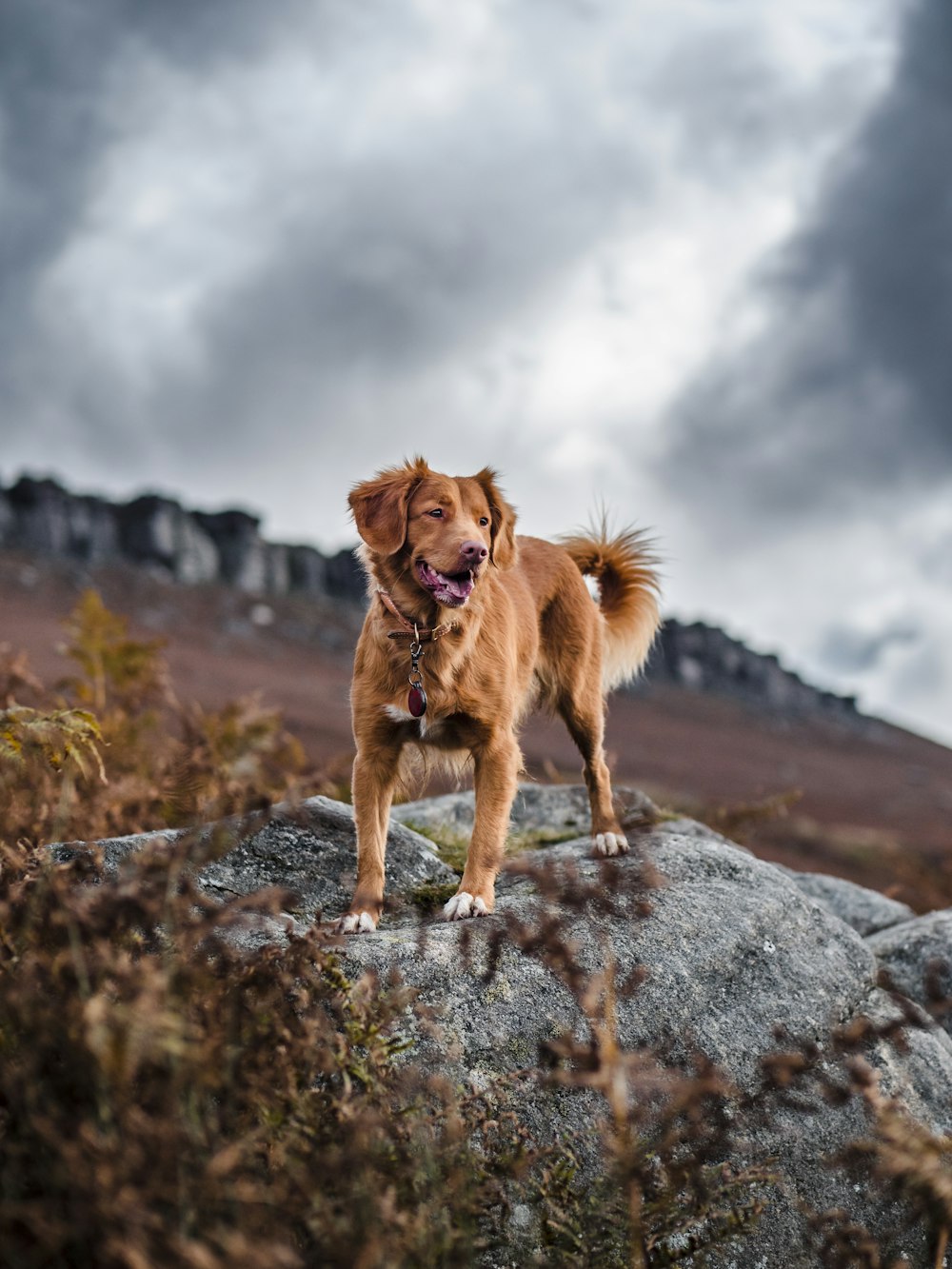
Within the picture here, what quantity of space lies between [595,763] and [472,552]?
190 centimetres

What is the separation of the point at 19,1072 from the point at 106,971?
23 centimetres

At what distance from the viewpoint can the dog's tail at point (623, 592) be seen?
6.70m

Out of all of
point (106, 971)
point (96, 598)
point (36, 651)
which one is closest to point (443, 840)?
point (106, 971)

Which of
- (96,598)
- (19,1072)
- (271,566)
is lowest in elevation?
(19,1072)

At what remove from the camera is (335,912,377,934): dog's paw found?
3.78m

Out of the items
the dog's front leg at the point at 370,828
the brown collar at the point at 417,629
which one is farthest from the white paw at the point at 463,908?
the brown collar at the point at 417,629

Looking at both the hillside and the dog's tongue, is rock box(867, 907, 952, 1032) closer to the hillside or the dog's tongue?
the dog's tongue

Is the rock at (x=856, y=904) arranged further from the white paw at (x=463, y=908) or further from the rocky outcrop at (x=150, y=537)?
the rocky outcrop at (x=150, y=537)

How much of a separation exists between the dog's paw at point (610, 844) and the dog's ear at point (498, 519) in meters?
1.58

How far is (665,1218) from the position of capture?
2.25 metres

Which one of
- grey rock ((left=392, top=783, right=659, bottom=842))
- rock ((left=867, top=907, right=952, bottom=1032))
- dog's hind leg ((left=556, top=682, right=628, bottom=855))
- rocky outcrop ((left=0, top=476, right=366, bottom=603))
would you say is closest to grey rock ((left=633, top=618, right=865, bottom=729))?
rocky outcrop ((left=0, top=476, right=366, bottom=603))

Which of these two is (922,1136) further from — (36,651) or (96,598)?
(36,651)

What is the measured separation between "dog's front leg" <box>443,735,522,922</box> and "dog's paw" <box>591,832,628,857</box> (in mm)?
838

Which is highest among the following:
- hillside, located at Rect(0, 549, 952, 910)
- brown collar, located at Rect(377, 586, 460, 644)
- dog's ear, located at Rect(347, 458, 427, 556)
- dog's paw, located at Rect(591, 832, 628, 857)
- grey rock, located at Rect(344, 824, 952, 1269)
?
hillside, located at Rect(0, 549, 952, 910)
